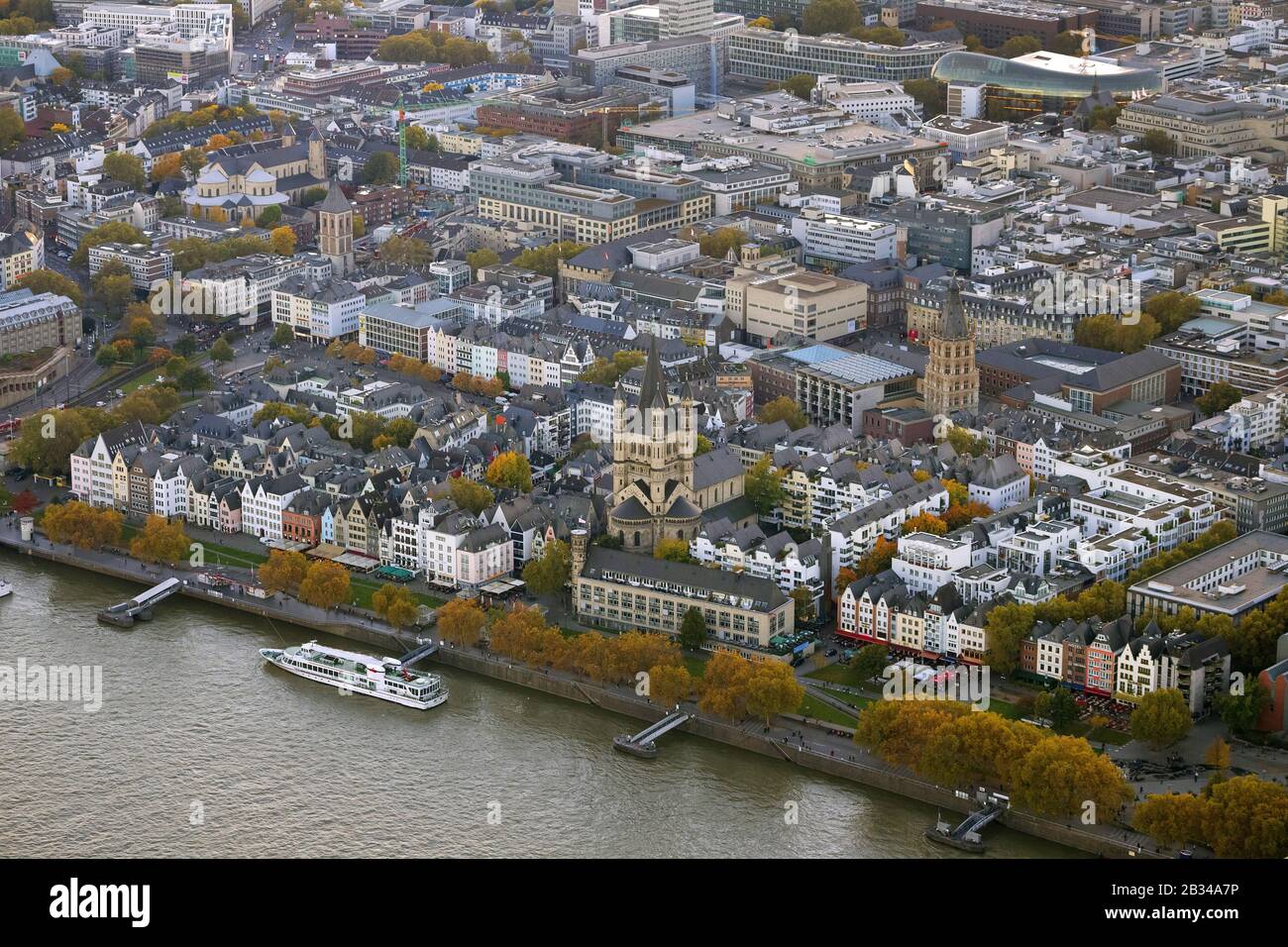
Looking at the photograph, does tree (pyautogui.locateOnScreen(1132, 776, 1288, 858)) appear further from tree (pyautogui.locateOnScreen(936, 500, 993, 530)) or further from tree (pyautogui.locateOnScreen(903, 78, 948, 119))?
tree (pyautogui.locateOnScreen(903, 78, 948, 119))

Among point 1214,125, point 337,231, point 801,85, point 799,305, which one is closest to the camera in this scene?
point 799,305

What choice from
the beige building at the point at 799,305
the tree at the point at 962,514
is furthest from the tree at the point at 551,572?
the beige building at the point at 799,305

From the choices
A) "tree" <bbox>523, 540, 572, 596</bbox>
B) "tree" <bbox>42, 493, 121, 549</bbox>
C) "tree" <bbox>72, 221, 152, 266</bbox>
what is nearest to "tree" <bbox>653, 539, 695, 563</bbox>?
"tree" <bbox>523, 540, 572, 596</bbox>

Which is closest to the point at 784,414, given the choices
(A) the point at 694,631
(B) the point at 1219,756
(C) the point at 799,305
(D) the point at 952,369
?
(D) the point at 952,369

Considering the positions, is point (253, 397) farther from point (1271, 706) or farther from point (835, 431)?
point (1271, 706)

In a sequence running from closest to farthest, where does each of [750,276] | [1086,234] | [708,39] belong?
[750,276] < [1086,234] < [708,39]

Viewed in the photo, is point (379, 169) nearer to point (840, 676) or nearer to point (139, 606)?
point (139, 606)

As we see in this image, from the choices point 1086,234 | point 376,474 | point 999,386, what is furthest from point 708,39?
point 376,474
